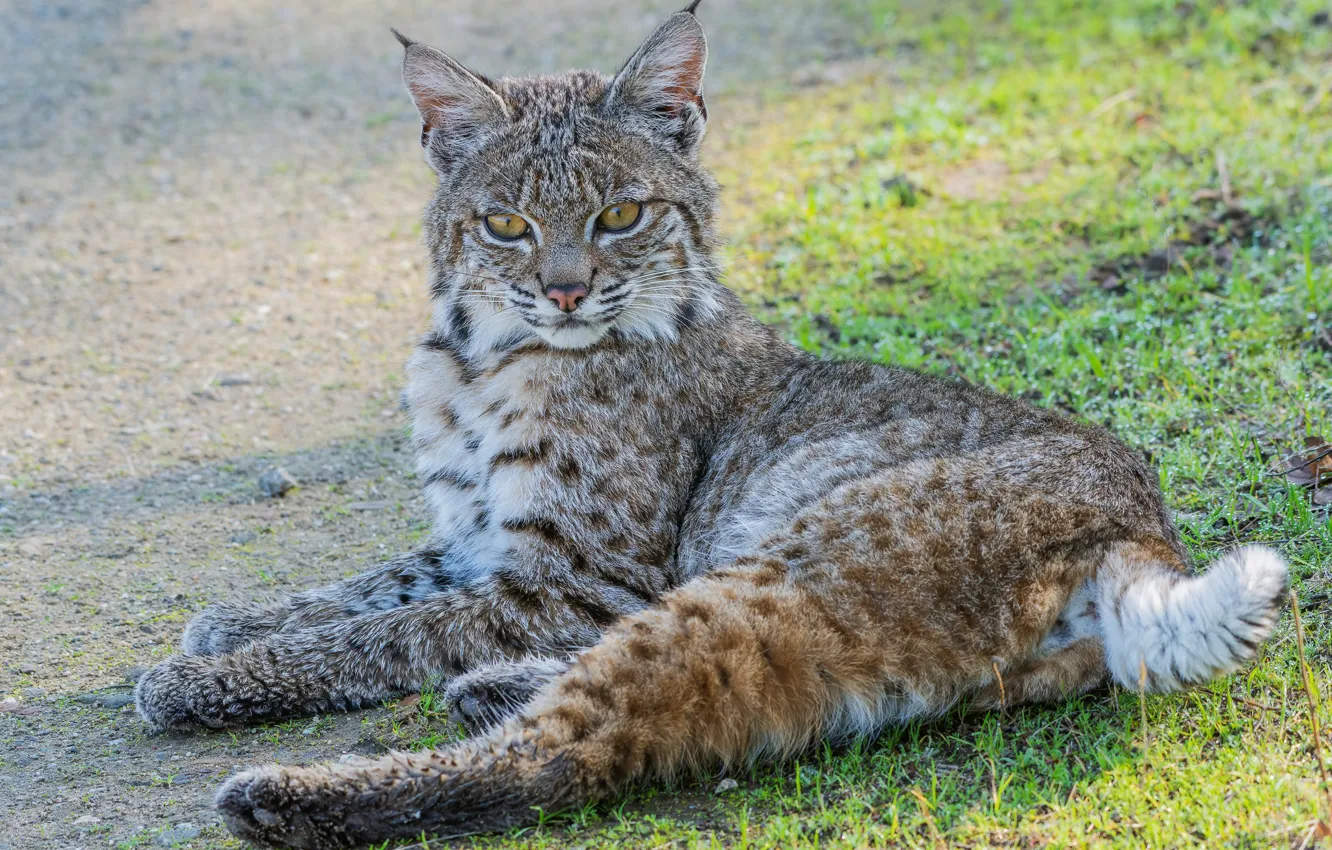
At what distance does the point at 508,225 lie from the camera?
5.00 meters

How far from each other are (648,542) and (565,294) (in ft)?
2.95

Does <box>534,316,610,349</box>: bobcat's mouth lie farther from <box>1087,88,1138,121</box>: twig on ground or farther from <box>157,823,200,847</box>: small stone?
<box>1087,88,1138,121</box>: twig on ground

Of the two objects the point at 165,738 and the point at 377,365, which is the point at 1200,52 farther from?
the point at 165,738

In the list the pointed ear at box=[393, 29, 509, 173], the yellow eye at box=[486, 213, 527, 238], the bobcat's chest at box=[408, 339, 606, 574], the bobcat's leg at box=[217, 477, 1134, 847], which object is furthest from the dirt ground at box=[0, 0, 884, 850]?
the pointed ear at box=[393, 29, 509, 173]

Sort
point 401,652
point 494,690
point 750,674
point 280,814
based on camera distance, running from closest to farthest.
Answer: point 280,814 → point 750,674 → point 494,690 → point 401,652

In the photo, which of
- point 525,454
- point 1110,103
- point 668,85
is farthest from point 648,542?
point 1110,103

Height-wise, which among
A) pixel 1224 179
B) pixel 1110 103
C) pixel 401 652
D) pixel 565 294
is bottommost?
pixel 401 652

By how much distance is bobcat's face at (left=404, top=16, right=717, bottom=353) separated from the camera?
4.92m

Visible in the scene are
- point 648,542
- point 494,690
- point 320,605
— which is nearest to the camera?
point 494,690

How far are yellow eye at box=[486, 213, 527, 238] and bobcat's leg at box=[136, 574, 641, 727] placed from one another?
1.21 meters

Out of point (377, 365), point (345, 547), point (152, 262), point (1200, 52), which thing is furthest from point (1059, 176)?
point (152, 262)

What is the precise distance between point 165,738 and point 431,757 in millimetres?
1239

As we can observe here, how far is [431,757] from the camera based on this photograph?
3842 mm

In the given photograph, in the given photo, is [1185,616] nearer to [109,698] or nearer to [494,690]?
[494,690]
